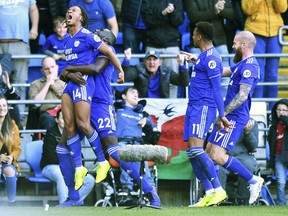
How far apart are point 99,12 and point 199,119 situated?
4580 mm

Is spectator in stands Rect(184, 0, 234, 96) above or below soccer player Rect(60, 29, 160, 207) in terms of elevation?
above

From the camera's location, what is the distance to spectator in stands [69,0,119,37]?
19.8 meters

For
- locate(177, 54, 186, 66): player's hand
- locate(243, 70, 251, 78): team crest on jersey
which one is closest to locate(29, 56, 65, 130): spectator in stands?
locate(177, 54, 186, 66): player's hand

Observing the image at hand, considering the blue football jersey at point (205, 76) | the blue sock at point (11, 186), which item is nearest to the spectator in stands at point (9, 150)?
the blue sock at point (11, 186)

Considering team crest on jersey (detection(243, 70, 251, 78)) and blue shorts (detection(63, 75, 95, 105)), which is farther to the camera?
team crest on jersey (detection(243, 70, 251, 78))

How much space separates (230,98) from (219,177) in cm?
186

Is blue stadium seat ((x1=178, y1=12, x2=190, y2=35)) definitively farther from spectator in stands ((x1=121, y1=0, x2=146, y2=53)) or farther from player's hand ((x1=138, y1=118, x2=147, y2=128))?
player's hand ((x1=138, y1=118, x2=147, y2=128))

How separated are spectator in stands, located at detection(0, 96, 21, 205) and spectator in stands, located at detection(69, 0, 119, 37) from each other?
2.99 metres

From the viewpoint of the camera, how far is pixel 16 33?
1975 cm

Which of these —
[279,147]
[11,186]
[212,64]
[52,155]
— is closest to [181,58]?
[212,64]

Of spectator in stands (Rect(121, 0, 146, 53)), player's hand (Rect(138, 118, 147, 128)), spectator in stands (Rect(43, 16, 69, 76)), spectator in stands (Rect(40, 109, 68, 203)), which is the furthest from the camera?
spectator in stands (Rect(121, 0, 146, 53))

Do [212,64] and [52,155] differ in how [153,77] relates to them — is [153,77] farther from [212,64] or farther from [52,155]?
[212,64]

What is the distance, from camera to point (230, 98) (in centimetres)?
1620

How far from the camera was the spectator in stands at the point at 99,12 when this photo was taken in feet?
65.1
